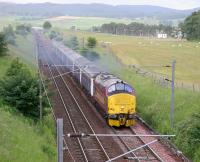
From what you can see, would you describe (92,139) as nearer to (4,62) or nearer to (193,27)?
(4,62)

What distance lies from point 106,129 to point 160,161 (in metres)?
9.15

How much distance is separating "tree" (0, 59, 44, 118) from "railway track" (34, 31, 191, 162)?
3165 millimetres

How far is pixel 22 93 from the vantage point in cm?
3425

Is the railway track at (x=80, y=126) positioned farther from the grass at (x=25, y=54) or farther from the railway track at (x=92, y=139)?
the grass at (x=25, y=54)

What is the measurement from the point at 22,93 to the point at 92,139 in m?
6.38

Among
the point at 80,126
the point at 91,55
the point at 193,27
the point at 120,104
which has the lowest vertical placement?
the point at 80,126

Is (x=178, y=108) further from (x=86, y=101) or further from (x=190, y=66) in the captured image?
(x=190, y=66)

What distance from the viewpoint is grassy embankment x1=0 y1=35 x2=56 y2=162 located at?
923 inches

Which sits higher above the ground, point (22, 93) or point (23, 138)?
point (22, 93)

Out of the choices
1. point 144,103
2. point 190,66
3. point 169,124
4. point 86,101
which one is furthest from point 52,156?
point 190,66

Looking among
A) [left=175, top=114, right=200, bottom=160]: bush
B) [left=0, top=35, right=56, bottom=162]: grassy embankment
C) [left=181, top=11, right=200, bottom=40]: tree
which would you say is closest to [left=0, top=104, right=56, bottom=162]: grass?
[left=0, top=35, right=56, bottom=162]: grassy embankment

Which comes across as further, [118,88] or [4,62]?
[4,62]

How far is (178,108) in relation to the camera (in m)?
37.8

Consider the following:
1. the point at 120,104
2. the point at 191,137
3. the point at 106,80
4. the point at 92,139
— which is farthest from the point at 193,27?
the point at 191,137
